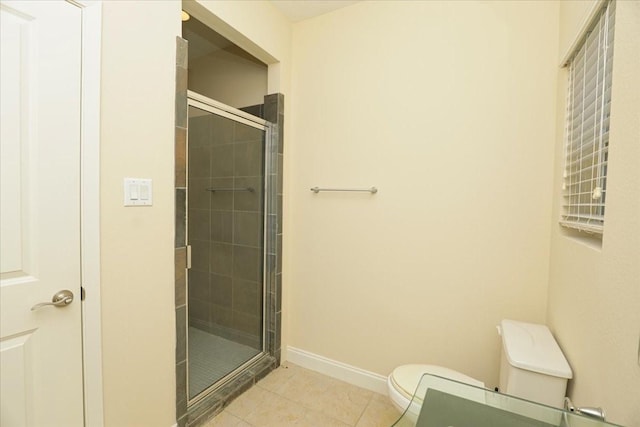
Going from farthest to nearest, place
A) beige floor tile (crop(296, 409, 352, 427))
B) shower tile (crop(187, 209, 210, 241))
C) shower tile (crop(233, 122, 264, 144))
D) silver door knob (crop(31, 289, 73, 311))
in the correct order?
shower tile (crop(233, 122, 264, 144)) → shower tile (crop(187, 209, 210, 241)) → beige floor tile (crop(296, 409, 352, 427)) → silver door knob (crop(31, 289, 73, 311))

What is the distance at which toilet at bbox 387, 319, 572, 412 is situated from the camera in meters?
1.08

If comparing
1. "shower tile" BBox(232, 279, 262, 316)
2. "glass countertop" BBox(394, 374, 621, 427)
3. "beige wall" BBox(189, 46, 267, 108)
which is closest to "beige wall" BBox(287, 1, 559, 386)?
"shower tile" BBox(232, 279, 262, 316)

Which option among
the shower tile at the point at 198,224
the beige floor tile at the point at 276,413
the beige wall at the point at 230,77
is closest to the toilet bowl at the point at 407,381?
the beige floor tile at the point at 276,413

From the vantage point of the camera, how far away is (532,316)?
1556 millimetres

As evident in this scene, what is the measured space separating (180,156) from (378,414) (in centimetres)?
187

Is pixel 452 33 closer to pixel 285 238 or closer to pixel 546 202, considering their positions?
pixel 546 202

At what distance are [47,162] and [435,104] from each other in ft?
6.20

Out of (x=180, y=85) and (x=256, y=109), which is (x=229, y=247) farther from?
(x=180, y=85)

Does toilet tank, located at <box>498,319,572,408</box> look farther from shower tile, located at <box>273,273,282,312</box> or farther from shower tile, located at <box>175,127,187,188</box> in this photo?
shower tile, located at <box>175,127,187,188</box>

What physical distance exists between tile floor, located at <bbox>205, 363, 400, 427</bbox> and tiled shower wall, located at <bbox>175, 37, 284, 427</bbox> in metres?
0.09

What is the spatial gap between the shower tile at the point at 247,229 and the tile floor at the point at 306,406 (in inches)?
39.7

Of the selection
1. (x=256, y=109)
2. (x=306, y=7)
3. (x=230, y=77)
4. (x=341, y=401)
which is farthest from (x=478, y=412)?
(x=230, y=77)

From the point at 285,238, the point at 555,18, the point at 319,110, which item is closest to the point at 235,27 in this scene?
the point at 319,110

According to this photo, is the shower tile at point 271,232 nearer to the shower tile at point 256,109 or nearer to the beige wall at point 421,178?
the beige wall at point 421,178
